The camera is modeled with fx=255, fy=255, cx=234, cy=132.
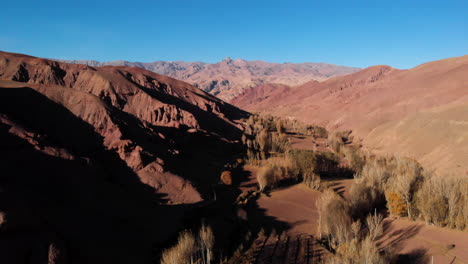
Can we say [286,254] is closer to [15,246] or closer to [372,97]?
[15,246]

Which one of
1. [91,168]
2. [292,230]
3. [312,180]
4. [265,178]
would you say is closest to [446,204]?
[292,230]

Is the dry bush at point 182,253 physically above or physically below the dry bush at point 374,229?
above

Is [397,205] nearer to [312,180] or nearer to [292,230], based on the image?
[292,230]

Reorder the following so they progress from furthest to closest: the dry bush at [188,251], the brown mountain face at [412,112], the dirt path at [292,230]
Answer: the brown mountain face at [412,112] → the dirt path at [292,230] → the dry bush at [188,251]

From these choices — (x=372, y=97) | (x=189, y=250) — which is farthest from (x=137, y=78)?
(x=372, y=97)

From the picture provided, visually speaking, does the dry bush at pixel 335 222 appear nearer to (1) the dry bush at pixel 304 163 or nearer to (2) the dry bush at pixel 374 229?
(2) the dry bush at pixel 374 229

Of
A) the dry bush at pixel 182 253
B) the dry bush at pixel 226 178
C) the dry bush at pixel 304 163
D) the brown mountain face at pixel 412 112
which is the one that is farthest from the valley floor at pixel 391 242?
the brown mountain face at pixel 412 112
